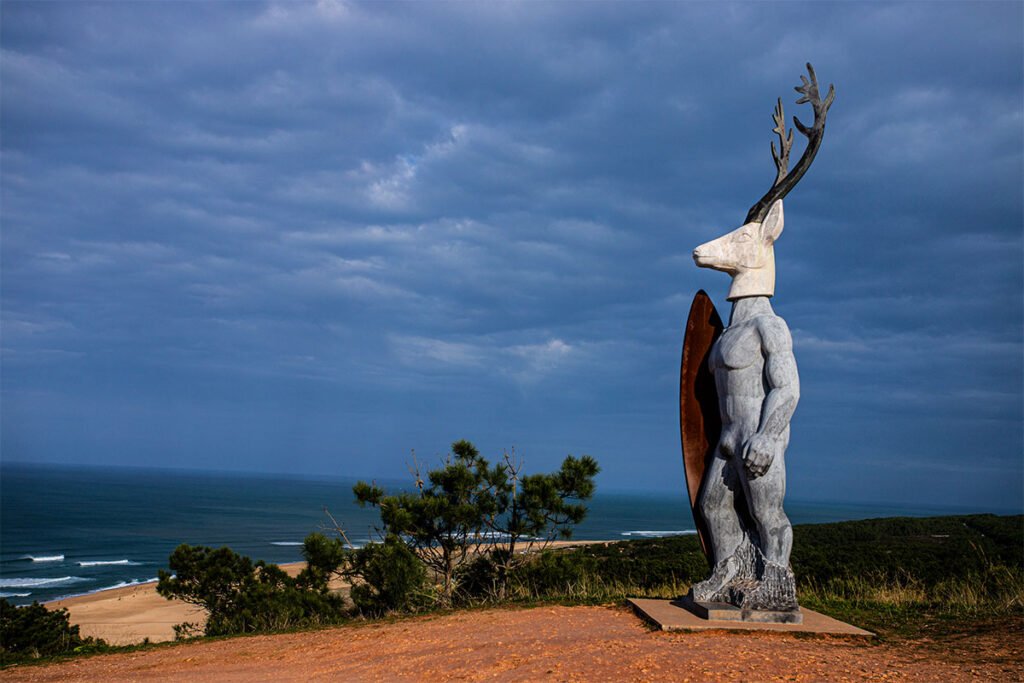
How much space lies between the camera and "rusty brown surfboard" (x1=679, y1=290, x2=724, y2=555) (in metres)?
7.51

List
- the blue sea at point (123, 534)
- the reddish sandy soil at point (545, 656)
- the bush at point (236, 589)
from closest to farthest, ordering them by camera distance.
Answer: the reddish sandy soil at point (545, 656)
the bush at point (236, 589)
the blue sea at point (123, 534)

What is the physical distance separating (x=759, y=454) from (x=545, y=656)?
2.44m

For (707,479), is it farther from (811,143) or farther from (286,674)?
(286,674)

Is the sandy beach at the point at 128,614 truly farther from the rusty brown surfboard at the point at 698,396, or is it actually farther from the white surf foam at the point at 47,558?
the rusty brown surfboard at the point at 698,396

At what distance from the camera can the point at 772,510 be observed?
6.65m

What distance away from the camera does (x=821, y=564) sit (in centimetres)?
1631

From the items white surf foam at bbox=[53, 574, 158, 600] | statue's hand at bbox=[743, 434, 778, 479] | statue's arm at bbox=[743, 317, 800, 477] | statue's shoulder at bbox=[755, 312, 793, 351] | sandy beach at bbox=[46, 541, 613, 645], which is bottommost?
white surf foam at bbox=[53, 574, 158, 600]

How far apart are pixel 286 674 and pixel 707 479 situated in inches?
156

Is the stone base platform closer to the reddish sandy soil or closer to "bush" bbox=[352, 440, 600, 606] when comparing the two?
the reddish sandy soil

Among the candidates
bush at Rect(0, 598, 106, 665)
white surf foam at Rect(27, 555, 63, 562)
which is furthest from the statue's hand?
white surf foam at Rect(27, 555, 63, 562)

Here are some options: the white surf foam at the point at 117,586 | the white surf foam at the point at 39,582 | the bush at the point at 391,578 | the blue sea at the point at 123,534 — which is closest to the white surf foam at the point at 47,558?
the blue sea at the point at 123,534

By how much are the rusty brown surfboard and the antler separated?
3.46ft

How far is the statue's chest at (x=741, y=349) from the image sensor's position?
22.5 feet

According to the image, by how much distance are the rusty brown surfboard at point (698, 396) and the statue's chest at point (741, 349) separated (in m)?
0.55
